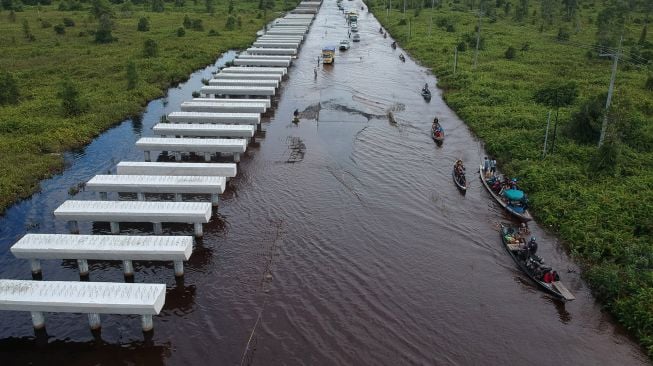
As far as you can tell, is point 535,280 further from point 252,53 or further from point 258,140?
point 252,53

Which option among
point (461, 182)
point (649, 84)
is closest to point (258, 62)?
point (461, 182)

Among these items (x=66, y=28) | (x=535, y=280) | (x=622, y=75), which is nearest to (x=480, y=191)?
(x=535, y=280)

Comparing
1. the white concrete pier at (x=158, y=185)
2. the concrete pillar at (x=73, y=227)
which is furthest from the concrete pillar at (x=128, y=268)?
the white concrete pier at (x=158, y=185)

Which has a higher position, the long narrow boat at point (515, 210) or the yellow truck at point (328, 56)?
the yellow truck at point (328, 56)

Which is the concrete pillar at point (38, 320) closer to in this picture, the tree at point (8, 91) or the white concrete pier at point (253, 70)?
the tree at point (8, 91)

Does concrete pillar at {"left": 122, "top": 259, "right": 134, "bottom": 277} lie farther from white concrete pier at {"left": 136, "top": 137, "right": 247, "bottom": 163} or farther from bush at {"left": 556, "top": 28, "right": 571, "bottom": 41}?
bush at {"left": 556, "top": 28, "right": 571, "bottom": 41}
